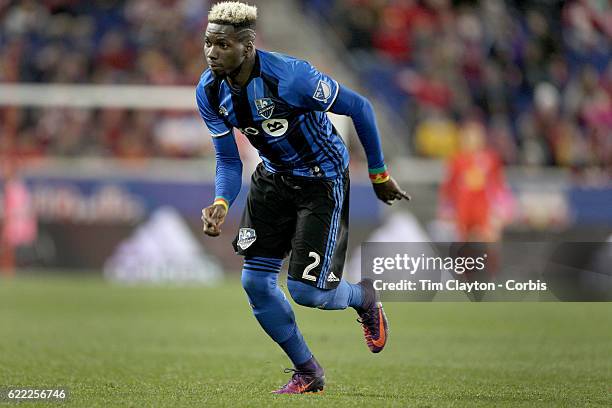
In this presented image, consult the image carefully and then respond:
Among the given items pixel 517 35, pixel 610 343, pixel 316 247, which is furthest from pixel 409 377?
pixel 517 35

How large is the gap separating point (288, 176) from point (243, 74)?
27.5 inches

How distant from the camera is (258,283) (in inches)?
260

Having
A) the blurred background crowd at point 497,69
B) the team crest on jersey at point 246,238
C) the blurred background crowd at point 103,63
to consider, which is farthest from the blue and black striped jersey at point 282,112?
the blurred background crowd at point 497,69

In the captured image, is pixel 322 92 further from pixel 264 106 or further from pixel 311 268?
pixel 311 268

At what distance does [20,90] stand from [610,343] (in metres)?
10.8

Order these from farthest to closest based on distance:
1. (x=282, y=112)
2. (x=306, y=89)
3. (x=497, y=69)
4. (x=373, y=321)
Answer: (x=497, y=69) < (x=373, y=321) < (x=282, y=112) < (x=306, y=89)

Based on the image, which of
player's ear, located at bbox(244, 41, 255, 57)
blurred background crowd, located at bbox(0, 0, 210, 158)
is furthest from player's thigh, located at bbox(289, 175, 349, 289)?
blurred background crowd, located at bbox(0, 0, 210, 158)

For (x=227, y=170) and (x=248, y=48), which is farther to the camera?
(x=227, y=170)

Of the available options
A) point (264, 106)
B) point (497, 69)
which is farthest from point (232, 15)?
point (497, 69)

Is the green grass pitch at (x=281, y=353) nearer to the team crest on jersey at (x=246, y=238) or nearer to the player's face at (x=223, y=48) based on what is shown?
the team crest on jersey at (x=246, y=238)

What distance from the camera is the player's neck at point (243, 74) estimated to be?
A: 634 centimetres

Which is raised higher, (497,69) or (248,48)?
(497,69)

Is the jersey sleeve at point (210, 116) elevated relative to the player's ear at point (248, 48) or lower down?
lower down

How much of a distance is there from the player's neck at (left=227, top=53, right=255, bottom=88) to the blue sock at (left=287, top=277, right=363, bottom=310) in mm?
1143
